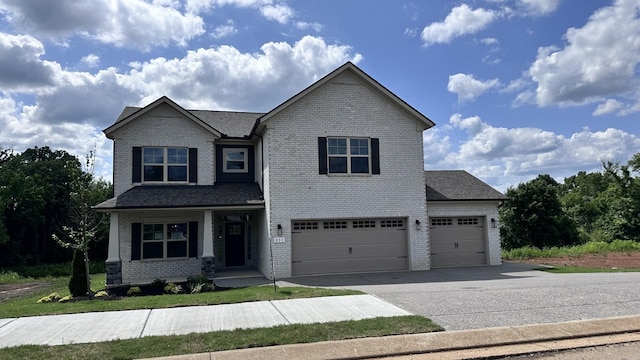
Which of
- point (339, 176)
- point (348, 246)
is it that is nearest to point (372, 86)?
point (339, 176)

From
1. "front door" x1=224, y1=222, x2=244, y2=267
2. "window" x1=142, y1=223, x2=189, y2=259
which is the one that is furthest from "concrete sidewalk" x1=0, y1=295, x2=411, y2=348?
"front door" x1=224, y1=222, x2=244, y2=267

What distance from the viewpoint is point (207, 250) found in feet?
51.9

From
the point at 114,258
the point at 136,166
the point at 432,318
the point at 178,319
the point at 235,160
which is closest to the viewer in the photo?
the point at 432,318

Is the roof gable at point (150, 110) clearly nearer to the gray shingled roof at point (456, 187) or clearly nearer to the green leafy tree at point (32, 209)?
the gray shingled roof at point (456, 187)

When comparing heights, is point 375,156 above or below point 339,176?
above

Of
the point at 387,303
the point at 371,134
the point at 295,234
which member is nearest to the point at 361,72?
the point at 371,134

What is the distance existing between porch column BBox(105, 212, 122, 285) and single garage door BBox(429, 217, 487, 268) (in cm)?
1228

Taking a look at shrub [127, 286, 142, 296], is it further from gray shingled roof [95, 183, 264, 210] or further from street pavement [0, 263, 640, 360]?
street pavement [0, 263, 640, 360]

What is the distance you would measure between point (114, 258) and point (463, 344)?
42.1ft

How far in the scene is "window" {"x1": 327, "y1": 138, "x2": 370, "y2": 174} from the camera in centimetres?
1650

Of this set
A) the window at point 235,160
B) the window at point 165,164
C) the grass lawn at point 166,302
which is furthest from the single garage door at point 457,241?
the window at point 165,164

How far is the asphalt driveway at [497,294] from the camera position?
855cm

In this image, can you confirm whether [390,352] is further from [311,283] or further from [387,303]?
[311,283]

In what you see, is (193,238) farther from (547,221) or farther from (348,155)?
(547,221)
